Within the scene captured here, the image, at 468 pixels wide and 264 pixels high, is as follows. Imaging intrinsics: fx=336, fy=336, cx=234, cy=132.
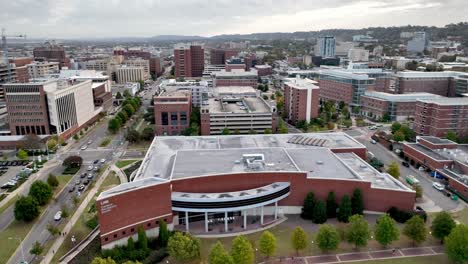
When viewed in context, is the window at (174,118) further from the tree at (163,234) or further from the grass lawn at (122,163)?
the tree at (163,234)

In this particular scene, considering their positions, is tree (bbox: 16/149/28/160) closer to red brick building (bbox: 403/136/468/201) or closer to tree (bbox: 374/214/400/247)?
tree (bbox: 374/214/400/247)

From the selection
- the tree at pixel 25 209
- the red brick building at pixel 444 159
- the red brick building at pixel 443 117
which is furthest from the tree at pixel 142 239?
the red brick building at pixel 443 117

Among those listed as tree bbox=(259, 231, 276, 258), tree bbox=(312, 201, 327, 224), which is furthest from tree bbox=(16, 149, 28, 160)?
tree bbox=(312, 201, 327, 224)

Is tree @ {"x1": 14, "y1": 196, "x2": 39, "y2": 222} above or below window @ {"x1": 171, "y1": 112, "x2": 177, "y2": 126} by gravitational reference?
below

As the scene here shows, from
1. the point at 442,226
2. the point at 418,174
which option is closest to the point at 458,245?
the point at 442,226

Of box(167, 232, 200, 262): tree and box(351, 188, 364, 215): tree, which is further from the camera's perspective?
box(351, 188, 364, 215): tree

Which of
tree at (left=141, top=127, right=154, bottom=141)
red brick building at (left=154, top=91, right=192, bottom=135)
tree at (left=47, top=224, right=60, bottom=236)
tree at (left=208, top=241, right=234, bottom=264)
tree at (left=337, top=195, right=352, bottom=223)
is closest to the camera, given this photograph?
tree at (left=208, top=241, right=234, bottom=264)
